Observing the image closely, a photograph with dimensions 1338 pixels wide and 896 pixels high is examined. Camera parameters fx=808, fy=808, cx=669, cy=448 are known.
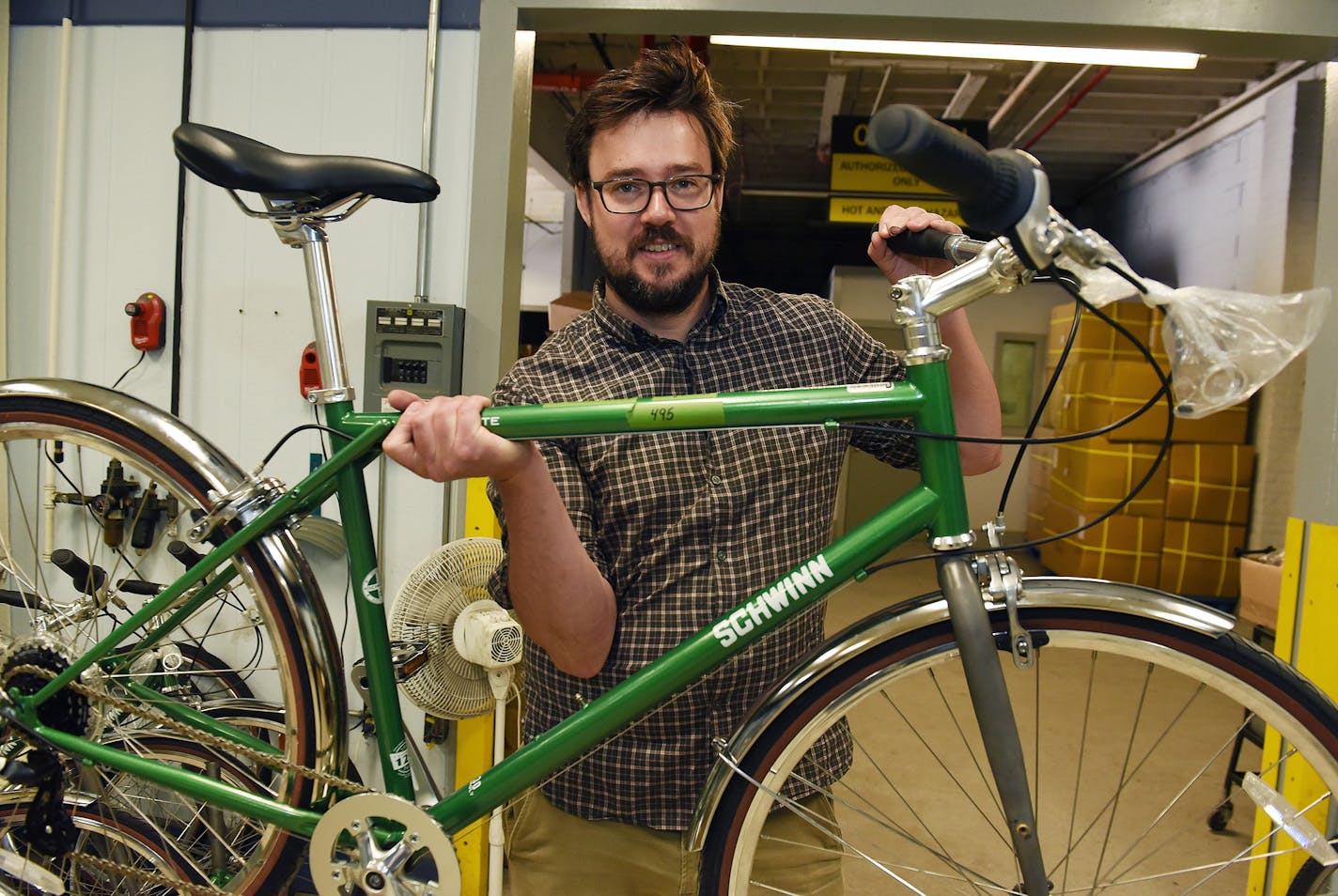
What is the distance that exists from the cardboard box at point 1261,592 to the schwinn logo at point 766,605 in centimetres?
220

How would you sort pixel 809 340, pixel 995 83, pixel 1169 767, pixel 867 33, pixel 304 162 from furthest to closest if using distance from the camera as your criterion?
pixel 995 83
pixel 1169 767
pixel 867 33
pixel 809 340
pixel 304 162

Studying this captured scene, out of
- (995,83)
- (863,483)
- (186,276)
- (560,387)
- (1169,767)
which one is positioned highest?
(995,83)

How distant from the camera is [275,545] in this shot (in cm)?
103

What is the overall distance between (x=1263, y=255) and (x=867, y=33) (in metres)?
4.32

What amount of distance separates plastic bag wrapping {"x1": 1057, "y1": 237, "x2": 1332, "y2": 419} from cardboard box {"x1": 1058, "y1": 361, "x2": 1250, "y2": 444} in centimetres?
473

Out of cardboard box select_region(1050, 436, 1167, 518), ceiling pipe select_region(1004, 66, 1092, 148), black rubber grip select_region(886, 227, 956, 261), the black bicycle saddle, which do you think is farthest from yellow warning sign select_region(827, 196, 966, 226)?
the black bicycle saddle

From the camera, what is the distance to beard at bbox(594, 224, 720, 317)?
44.5 inches

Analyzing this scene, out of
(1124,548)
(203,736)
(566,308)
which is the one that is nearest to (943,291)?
(203,736)

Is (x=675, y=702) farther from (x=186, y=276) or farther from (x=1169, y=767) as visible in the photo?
(x=1169, y=767)

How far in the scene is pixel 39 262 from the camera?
6.09ft

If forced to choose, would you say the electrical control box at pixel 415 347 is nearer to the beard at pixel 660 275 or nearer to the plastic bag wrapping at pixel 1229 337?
the beard at pixel 660 275

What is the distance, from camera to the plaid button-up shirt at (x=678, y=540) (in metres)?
1.10

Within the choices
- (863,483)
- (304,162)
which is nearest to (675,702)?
(304,162)

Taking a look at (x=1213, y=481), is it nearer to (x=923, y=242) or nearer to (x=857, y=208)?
(x=857, y=208)
